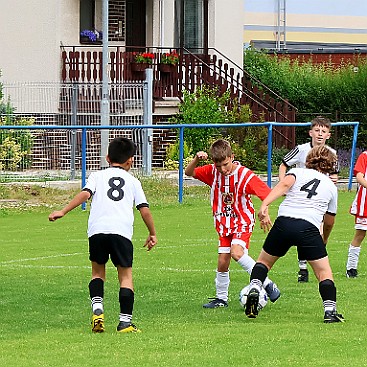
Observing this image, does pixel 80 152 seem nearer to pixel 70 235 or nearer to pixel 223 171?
pixel 70 235

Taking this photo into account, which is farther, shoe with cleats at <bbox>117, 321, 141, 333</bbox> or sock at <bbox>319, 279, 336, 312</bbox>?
sock at <bbox>319, 279, 336, 312</bbox>

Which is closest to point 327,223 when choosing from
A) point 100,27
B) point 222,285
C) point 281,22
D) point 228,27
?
point 222,285

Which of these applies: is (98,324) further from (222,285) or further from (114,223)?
(222,285)

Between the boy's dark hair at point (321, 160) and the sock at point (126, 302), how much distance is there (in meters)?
2.08

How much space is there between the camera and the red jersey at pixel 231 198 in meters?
11.5

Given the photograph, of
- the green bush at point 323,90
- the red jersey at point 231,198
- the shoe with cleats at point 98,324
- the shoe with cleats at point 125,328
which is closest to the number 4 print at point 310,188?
the red jersey at point 231,198

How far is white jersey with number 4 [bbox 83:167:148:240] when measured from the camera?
1003 centimetres

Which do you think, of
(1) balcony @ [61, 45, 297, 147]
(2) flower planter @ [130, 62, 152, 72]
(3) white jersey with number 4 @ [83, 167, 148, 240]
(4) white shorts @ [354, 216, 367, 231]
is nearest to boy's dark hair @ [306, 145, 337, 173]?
(3) white jersey with number 4 @ [83, 167, 148, 240]

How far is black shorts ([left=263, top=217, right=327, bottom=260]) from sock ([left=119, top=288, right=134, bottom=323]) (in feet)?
4.85

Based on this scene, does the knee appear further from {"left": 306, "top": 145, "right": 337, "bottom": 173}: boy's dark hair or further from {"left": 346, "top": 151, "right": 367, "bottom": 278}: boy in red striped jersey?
{"left": 346, "top": 151, "right": 367, "bottom": 278}: boy in red striped jersey

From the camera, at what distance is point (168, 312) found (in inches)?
451

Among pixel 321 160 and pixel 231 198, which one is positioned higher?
pixel 321 160

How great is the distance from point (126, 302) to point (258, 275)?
4.53ft

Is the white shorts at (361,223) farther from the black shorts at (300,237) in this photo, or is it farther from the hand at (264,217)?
the hand at (264,217)
